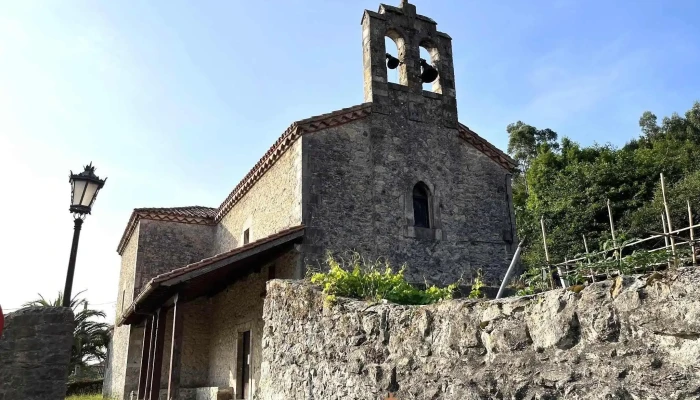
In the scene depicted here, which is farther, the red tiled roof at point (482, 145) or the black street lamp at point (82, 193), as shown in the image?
the red tiled roof at point (482, 145)

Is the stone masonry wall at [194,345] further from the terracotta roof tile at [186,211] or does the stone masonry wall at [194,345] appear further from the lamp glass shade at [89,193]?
the lamp glass shade at [89,193]

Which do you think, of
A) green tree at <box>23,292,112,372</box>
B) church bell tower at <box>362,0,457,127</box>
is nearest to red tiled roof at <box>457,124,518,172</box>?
church bell tower at <box>362,0,457,127</box>

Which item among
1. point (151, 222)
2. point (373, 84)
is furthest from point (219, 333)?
point (373, 84)

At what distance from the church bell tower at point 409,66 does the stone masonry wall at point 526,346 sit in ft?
23.8

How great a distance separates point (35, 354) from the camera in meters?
6.07

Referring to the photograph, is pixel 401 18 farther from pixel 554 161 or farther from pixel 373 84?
pixel 554 161

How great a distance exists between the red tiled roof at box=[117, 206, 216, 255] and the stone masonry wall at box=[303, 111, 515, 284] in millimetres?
8178

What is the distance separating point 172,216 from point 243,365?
263 inches

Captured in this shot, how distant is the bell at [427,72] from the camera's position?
12.4m

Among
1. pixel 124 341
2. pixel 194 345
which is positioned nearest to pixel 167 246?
pixel 124 341

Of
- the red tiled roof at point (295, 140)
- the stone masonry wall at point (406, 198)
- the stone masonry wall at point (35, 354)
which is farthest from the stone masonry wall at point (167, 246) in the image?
the stone masonry wall at point (35, 354)

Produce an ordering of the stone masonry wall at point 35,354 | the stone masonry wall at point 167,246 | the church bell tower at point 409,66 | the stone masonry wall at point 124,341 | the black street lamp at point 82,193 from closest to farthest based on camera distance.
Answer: the stone masonry wall at point 35,354
the black street lamp at point 82,193
the church bell tower at point 409,66
the stone masonry wall at point 124,341
the stone masonry wall at point 167,246

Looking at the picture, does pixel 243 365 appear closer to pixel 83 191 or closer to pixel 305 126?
pixel 305 126

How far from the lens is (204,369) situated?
48.3ft
